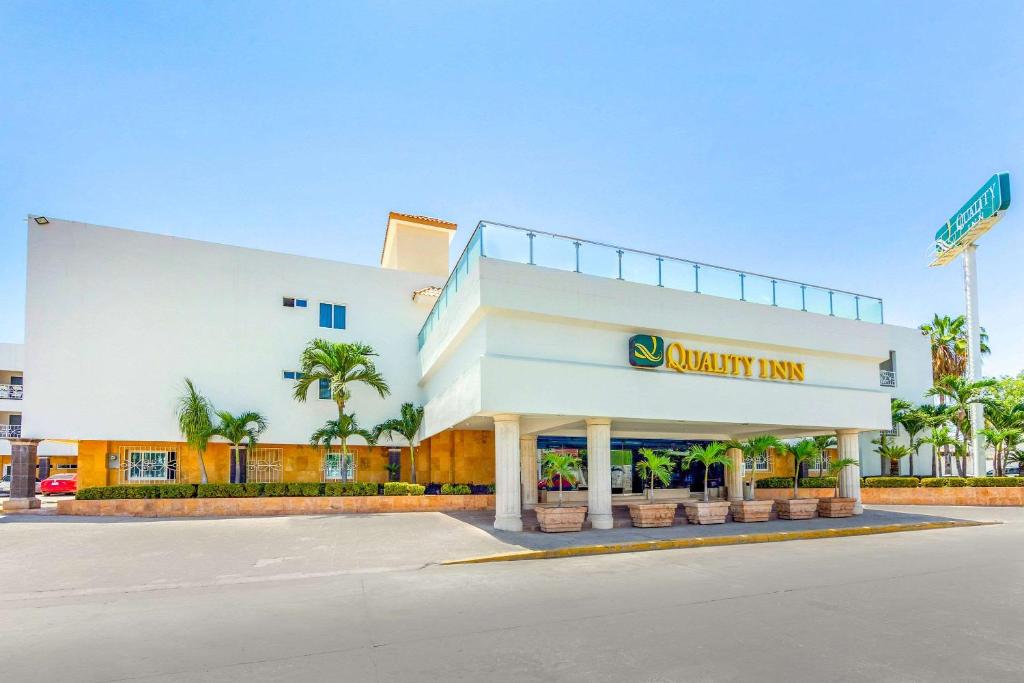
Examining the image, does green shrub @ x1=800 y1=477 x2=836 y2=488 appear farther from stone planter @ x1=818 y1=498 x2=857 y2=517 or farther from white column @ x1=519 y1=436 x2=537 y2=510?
white column @ x1=519 y1=436 x2=537 y2=510

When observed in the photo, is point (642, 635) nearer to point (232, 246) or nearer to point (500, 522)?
point (500, 522)

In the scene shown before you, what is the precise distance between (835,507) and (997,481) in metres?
11.0

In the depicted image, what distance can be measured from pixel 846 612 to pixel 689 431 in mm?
17468

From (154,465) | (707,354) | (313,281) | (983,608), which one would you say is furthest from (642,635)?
(154,465)

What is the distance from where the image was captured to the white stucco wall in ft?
71.5

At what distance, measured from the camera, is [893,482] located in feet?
88.7

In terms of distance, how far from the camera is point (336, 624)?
7418 millimetres

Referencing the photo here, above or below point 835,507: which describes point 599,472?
above

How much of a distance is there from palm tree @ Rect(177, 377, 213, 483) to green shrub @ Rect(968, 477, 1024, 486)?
3113 centimetres

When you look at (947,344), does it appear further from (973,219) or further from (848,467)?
(848,467)

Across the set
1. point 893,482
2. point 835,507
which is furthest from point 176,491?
point 893,482

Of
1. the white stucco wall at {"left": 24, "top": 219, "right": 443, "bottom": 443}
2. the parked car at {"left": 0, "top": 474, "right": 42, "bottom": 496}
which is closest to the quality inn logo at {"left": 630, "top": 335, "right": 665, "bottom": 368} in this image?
the white stucco wall at {"left": 24, "top": 219, "right": 443, "bottom": 443}

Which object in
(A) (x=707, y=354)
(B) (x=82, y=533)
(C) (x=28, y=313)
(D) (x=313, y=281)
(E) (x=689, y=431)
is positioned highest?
(D) (x=313, y=281)

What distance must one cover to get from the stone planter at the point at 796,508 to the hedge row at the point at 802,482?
10.8 m
